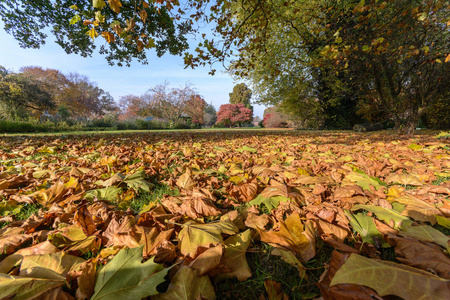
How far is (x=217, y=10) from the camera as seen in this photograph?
4277mm

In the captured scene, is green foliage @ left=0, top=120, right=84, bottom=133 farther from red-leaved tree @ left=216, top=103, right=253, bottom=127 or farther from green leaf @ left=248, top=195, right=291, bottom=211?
red-leaved tree @ left=216, top=103, right=253, bottom=127

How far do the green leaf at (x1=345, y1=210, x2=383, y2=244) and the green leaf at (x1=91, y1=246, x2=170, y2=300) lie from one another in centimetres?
89

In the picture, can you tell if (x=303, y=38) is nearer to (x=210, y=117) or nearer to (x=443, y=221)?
(x=443, y=221)

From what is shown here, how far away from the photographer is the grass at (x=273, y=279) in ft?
2.17

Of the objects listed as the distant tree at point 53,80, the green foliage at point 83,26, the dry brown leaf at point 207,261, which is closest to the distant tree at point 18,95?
the distant tree at point 53,80

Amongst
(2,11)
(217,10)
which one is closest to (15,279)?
(217,10)

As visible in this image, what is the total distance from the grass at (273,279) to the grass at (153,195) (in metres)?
0.80

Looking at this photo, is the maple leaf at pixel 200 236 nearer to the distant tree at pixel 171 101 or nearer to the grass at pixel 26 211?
the grass at pixel 26 211

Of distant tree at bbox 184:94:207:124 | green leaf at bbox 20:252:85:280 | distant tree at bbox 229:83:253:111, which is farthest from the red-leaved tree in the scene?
green leaf at bbox 20:252:85:280

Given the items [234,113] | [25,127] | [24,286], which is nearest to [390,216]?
[24,286]

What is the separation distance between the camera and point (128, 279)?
574 mm

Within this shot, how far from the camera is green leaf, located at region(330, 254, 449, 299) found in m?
0.47

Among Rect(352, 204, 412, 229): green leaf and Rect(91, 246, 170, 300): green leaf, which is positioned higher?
Rect(352, 204, 412, 229): green leaf

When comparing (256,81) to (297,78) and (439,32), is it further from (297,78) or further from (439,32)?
(439,32)
